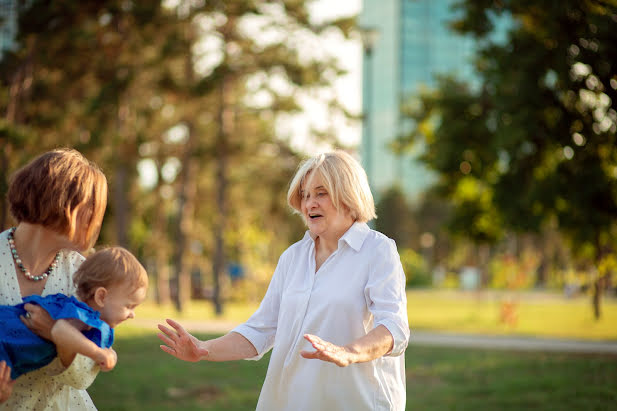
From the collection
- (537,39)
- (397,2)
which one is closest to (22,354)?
(537,39)

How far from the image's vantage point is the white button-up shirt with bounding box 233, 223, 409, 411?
3.20 metres

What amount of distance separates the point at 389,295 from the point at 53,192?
1.44m

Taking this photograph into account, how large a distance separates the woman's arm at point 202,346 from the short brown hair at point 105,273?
43 cm

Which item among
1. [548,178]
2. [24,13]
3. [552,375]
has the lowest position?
[552,375]

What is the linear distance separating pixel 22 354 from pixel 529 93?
14698 millimetres

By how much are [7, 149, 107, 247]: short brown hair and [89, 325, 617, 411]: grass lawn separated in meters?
5.91

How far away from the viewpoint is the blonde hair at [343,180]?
11.2 feet

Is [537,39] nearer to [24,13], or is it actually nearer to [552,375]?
[552,375]

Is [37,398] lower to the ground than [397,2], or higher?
lower

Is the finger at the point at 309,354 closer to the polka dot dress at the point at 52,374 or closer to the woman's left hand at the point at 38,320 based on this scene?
the polka dot dress at the point at 52,374

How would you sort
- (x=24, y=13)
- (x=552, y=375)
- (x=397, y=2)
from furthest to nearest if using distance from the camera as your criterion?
1. (x=397, y=2)
2. (x=24, y=13)
3. (x=552, y=375)

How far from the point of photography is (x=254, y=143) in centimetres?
2764

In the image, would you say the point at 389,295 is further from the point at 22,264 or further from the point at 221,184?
the point at 221,184

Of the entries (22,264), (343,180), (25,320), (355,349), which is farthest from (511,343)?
(25,320)
